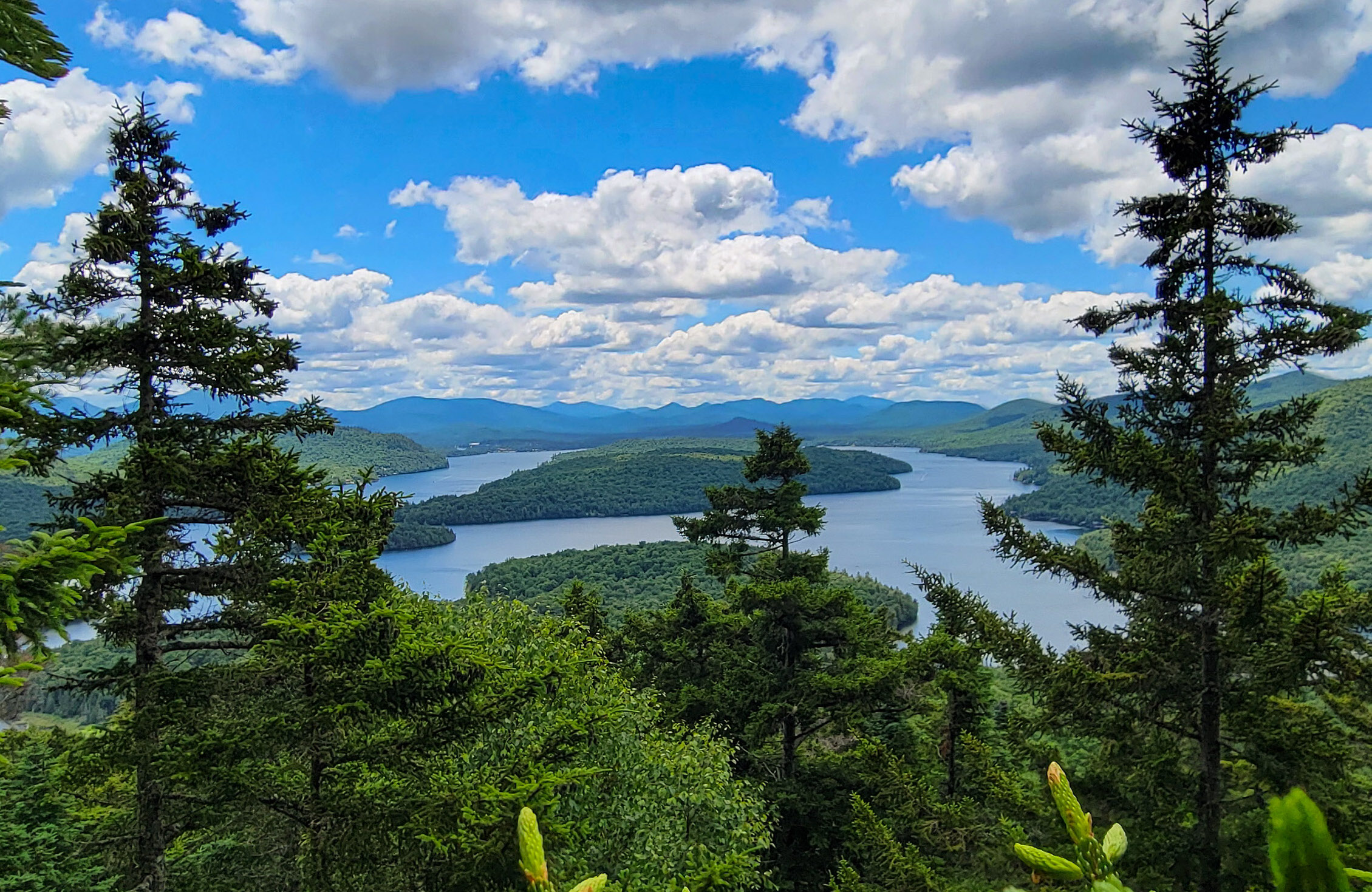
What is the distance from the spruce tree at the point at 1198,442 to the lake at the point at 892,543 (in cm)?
2690

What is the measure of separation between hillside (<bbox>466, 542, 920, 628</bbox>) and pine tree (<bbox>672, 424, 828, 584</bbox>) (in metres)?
32.8

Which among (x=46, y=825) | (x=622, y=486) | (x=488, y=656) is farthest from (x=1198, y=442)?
(x=622, y=486)

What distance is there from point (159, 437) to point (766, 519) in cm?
998

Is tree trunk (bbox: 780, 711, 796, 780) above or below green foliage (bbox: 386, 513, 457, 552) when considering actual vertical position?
above

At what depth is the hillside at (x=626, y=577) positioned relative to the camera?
53812 mm

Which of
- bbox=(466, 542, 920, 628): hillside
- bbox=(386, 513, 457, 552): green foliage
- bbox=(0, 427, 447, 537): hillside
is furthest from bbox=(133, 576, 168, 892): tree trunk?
bbox=(386, 513, 457, 552): green foliage

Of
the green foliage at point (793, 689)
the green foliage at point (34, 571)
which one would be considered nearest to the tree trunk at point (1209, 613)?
the green foliage at point (793, 689)

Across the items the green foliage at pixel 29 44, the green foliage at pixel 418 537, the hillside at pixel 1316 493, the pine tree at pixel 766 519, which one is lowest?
the green foliage at pixel 418 537

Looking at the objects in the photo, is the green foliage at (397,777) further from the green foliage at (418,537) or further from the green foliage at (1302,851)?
the green foliage at (418,537)

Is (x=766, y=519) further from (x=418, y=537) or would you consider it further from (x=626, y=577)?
(x=418, y=537)

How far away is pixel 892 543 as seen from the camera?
83.0 m

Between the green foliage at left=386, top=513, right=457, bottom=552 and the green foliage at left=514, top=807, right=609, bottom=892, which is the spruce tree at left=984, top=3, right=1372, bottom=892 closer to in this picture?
the green foliage at left=514, top=807, right=609, bottom=892

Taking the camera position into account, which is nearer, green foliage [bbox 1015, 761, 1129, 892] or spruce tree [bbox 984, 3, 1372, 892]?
green foliage [bbox 1015, 761, 1129, 892]

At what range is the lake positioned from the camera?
54.9 meters
